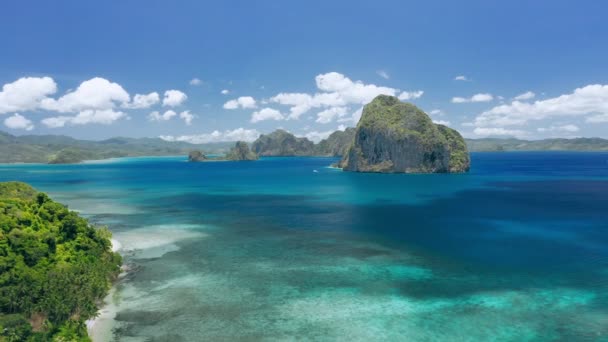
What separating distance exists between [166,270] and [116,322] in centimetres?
1511

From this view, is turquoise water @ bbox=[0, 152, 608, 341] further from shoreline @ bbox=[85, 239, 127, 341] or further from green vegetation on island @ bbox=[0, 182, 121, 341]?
green vegetation on island @ bbox=[0, 182, 121, 341]

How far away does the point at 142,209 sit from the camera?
9975 centimetres

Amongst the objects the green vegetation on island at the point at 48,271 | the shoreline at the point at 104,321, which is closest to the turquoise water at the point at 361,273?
the shoreline at the point at 104,321

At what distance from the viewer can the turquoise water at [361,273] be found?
33.7 metres

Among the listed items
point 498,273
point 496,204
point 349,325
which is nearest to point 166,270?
point 349,325

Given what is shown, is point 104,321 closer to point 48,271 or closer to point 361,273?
point 48,271

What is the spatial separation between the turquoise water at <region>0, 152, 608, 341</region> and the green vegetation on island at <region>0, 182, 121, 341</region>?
2809 millimetres

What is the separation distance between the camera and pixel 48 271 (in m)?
35.7

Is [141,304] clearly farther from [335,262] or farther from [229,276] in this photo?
[335,262]

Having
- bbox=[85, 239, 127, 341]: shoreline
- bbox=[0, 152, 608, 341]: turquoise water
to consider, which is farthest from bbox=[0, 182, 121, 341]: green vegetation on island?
bbox=[0, 152, 608, 341]: turquoise water

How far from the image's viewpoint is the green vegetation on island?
98.6 feet

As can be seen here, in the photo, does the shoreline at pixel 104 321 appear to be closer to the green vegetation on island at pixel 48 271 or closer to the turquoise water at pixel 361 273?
the turquoise water at pixel 361 273

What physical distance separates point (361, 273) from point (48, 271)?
3439 cm

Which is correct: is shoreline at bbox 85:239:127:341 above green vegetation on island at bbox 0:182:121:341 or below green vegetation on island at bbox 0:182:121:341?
below
